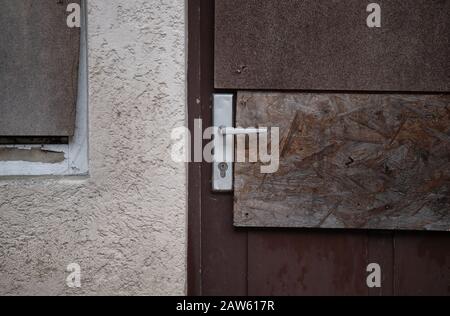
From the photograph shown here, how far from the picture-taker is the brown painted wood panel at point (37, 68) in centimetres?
177

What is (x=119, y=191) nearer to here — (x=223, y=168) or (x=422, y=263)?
(x=223, y=168)

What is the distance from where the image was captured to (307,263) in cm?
199

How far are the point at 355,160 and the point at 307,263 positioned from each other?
1.80 ft

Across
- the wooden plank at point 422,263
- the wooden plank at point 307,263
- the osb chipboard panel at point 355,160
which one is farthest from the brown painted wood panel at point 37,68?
the wooden plank at point 422,263

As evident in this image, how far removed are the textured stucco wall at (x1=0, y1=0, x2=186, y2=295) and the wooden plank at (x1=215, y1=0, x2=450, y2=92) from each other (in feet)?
0.98

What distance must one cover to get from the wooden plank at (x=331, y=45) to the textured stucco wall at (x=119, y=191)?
30 cm

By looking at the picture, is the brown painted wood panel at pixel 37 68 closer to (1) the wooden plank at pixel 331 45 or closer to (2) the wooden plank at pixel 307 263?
(1) the wooden plank at pixel 331 45

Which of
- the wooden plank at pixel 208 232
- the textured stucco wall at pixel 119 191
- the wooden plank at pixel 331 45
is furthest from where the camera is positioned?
the wooden plank at pixel 208 232

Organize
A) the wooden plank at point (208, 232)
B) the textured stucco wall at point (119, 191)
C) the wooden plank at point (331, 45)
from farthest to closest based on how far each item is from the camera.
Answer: the wooden plank at point (208, 232)
the wooden plank at point (331, 45)
the textured stucco wall at point (119, 191)

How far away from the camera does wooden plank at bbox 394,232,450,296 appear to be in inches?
77.3

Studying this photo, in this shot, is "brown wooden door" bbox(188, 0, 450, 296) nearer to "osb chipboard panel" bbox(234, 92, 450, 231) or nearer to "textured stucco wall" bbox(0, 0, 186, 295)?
"osb chipboard panel" bbox(234, 92, 450, 231)

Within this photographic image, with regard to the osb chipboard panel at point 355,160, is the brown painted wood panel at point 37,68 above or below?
above

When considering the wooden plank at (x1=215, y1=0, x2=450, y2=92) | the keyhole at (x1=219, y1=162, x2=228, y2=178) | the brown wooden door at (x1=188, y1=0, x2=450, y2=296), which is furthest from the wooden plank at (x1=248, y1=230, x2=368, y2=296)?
the wooden plank at (x1=215, y1=0, x2=450, y2=92)

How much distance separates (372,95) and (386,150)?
0.26 metres
